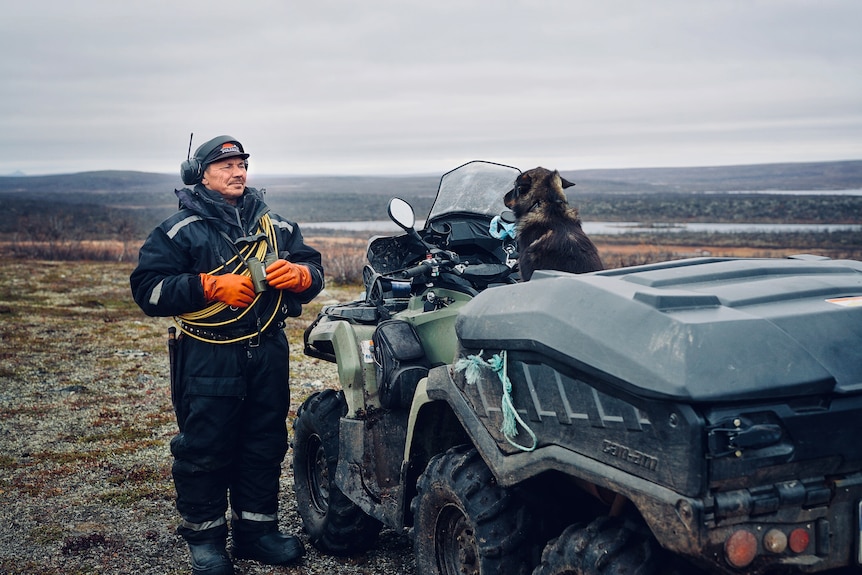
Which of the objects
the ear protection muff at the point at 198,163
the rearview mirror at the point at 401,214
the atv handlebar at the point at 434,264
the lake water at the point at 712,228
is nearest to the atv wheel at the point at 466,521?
the atv handlebar at the point at 434,264

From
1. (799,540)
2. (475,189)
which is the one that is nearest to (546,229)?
(475,189)

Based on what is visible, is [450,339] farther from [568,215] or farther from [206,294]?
[568,215]

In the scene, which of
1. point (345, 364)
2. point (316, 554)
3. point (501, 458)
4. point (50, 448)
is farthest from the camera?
point (50, 448)

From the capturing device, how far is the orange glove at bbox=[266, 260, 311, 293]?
452cm

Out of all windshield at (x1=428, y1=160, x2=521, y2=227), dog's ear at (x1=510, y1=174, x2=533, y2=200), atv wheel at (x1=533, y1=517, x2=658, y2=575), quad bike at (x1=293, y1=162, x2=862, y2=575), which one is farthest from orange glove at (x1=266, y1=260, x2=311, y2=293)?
atv wheel at (x1=533, y1=517, x2=658, y2=575)

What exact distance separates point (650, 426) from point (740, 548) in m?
0.42

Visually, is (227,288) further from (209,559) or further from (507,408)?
(507,408)

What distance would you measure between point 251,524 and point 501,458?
229cm

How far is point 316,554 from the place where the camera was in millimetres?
4957

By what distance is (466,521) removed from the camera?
3414mm

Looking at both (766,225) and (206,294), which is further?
(766,225)

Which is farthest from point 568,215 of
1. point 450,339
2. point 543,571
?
point 543,571

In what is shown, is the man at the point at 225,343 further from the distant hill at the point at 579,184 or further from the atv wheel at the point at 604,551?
the distant hill at the point at 579,184

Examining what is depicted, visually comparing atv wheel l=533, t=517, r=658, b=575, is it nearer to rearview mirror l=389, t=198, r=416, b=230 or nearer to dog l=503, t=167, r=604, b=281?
rearview mirror l=389, t=198, r=416, b=230
